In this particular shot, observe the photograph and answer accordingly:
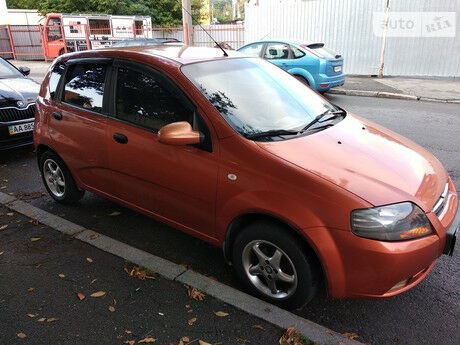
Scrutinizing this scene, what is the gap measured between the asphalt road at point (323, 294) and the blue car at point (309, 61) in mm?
4467

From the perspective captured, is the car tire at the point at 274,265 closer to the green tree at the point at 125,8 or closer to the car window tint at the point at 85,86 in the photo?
the car window tint at the point at 85,86

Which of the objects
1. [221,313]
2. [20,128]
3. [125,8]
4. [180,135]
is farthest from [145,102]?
[125,8]

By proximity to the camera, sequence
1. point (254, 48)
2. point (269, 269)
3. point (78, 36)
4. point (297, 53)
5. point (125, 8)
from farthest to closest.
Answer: point (125, 8)
point (78, 36)
point (254, 48)
point (297, 53)
point (269, 269)

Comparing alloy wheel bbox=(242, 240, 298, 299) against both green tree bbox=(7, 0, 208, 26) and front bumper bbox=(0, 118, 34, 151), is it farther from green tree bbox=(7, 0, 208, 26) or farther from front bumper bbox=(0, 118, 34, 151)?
green tree bbox=(7, 0, 208, 26)

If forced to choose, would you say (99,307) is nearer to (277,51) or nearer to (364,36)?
(277,51)

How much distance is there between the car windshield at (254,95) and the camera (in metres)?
2.95

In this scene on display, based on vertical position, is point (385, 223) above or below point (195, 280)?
above

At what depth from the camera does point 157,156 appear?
10.2 feet

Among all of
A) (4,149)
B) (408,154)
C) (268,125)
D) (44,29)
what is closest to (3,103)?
(4,149)

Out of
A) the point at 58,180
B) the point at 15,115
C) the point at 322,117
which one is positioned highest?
the point at 322,117

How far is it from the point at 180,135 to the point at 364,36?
13.3m

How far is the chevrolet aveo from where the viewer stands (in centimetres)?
237

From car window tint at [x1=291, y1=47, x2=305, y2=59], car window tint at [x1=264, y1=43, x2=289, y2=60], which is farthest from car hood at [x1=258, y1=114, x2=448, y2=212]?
car window tint at [x1=264, y1=43, x2=289, y2=60]

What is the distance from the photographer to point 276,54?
1090 centimetres
